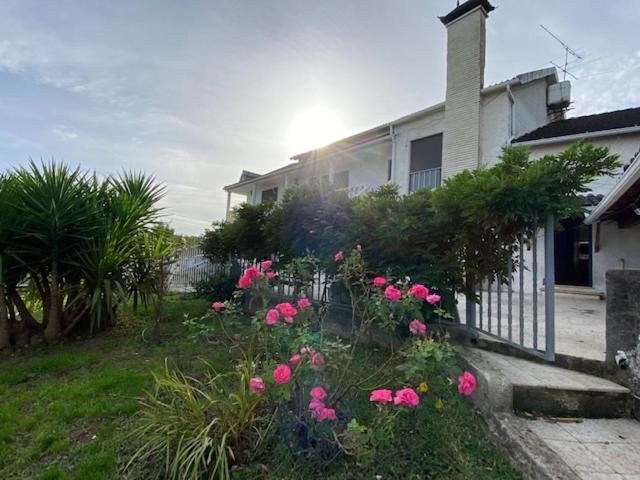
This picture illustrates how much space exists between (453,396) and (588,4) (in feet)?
31.5

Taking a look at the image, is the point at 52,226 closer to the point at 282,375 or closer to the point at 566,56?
the point at 282,375

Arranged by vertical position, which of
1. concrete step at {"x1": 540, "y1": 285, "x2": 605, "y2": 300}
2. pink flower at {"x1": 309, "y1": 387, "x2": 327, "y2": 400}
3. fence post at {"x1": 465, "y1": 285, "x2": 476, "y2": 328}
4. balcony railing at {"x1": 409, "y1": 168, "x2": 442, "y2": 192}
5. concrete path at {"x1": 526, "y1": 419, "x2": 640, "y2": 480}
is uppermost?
balcony railing at {"x1": 409, "y1": 168, "x2": 442, "y2": 192}

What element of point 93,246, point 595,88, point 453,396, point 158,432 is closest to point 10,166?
point 93,246

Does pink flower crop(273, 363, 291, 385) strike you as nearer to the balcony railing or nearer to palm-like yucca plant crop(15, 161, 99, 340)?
palm-like yucca plant crop(15, 161, 99, 340)

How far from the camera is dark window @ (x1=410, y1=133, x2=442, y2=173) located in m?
11.5

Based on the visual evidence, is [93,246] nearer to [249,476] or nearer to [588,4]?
[249,476]

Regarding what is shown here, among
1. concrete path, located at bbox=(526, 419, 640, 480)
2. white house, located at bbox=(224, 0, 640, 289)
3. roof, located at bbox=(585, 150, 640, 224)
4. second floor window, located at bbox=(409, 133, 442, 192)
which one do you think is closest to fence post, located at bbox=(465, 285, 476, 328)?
concrete path, located at bbox=(526, 419, 640, 480)

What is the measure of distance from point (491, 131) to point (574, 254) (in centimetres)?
435

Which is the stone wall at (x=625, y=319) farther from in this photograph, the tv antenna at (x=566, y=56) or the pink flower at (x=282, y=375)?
the tv antenna at (x=566, y=56)

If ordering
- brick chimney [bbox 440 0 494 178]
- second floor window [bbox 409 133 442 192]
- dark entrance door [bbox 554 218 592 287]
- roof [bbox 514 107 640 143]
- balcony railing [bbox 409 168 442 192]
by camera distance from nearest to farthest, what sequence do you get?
dark entrance door [bbox 554 218 592 287] < roof [bbox 514 107 640 143] < brick chimney [bbox 440 0 494 178] < balcony railing [bbox 409 168 442 192] < second floor window [bbox 409 133 442 192]

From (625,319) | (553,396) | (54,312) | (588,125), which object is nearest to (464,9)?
(588,125)

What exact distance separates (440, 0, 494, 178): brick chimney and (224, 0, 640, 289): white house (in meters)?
0.03

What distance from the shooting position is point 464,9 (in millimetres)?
10836

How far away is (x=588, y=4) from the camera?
23.3 ft
